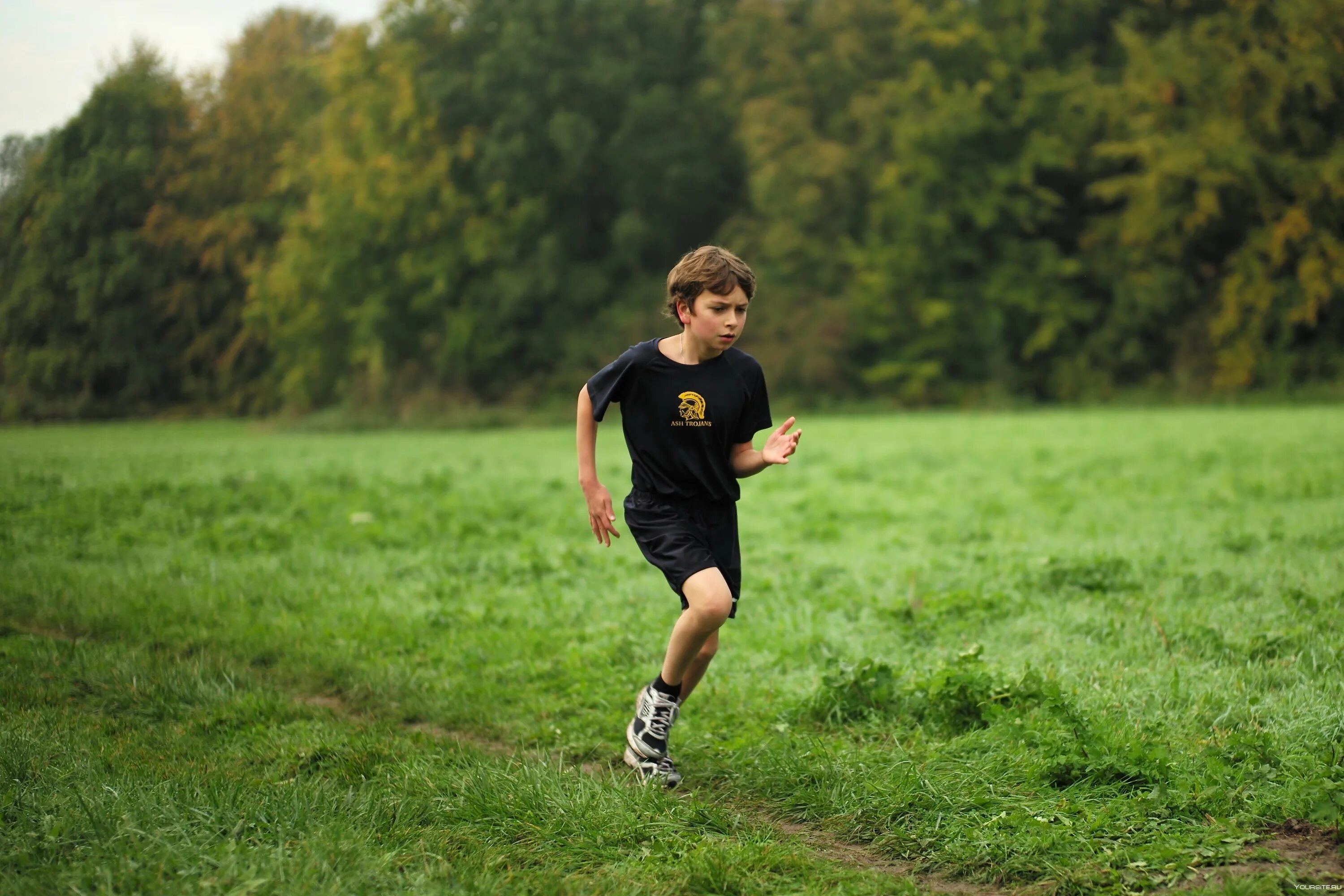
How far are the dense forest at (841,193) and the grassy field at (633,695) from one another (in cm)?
1975

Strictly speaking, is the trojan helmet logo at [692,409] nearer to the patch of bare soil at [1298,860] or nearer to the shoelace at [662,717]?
the shoelace at [662,717]

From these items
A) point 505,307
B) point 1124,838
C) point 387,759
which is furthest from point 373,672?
point 505,307

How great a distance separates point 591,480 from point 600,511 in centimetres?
13

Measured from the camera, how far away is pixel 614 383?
14.2 feet

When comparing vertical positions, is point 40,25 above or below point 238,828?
above

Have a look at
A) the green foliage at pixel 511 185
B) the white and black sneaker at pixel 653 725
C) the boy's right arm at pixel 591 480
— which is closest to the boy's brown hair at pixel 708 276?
the boy's right arm at pixel 591 480

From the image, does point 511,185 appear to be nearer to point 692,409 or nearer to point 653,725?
point 692,409

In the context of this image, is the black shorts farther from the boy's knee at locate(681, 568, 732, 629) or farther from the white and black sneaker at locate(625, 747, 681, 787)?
the white and black sneaker at locate(625, 747, 681, 787)

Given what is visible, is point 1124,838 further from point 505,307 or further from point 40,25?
point 505,307

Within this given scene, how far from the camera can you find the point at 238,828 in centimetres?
348

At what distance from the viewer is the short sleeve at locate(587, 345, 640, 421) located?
432 centimetres

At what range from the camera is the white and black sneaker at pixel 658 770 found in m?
4.28

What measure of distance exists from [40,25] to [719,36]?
3629cm

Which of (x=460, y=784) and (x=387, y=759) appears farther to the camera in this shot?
(x=387, y=759)
